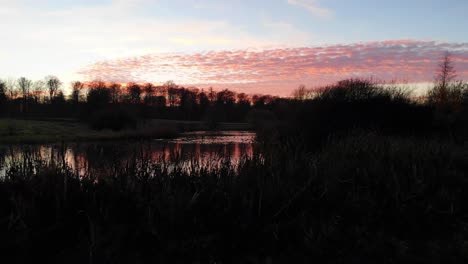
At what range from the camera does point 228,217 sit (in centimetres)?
463

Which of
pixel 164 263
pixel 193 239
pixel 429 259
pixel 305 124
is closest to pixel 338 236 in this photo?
pixel 429 259

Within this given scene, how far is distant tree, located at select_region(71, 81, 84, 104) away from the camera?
241ft

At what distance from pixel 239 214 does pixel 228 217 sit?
170 mm

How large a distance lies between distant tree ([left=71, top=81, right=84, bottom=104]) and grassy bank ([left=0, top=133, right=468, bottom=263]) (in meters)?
72.2

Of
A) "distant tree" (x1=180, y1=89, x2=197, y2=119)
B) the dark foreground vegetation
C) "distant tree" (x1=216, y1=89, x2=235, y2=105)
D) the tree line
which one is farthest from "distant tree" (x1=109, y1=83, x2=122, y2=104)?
the dark foreground vegetation

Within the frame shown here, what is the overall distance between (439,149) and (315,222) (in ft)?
22.0

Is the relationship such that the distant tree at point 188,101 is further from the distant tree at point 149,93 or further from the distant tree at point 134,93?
the distant tree at point 134,93

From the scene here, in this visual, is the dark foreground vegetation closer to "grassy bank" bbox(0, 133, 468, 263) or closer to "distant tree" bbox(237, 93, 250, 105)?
"grassy bank" bbox(0, 133, 468, 263)

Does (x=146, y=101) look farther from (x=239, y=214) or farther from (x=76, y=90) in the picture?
(x=239, y=214)

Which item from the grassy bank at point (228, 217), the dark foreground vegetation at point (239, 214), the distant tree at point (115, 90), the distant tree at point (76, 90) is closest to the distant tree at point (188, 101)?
the distant tree at point (115, 90)

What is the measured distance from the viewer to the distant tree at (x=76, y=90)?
73.5m

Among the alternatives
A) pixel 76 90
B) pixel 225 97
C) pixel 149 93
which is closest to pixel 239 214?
pixel 76 90

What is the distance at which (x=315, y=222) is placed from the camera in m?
4.67

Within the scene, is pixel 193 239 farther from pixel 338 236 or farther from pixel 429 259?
pixel 429 259
